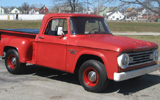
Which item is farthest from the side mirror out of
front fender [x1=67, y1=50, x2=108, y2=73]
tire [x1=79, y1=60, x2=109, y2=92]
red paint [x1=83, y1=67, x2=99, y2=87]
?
red paint [x1=83, y1=67, x2=99, y2=87]

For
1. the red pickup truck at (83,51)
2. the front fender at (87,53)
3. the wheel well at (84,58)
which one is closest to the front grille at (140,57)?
the red pickup truck at (83,51)

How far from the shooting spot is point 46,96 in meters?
5.09

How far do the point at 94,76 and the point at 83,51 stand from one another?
0.61 metres

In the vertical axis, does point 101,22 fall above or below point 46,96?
above

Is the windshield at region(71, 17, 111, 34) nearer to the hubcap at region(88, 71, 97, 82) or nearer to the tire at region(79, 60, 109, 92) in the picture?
the tire at region(79, 60, 109, 92)

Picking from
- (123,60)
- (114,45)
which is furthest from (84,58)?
(123,60)

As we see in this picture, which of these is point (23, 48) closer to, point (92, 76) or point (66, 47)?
point (66, 47)

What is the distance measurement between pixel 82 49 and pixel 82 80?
740 millimetres

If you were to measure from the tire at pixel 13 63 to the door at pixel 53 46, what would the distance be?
2.67 feet

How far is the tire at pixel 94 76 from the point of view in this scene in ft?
16.6

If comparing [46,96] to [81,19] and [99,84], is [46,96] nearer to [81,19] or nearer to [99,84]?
[99,84]

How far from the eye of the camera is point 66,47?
5.68 meters

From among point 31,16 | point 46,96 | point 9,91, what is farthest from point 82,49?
point 31,16

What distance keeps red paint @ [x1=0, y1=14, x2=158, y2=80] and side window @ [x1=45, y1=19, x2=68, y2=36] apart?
0.35 ft
